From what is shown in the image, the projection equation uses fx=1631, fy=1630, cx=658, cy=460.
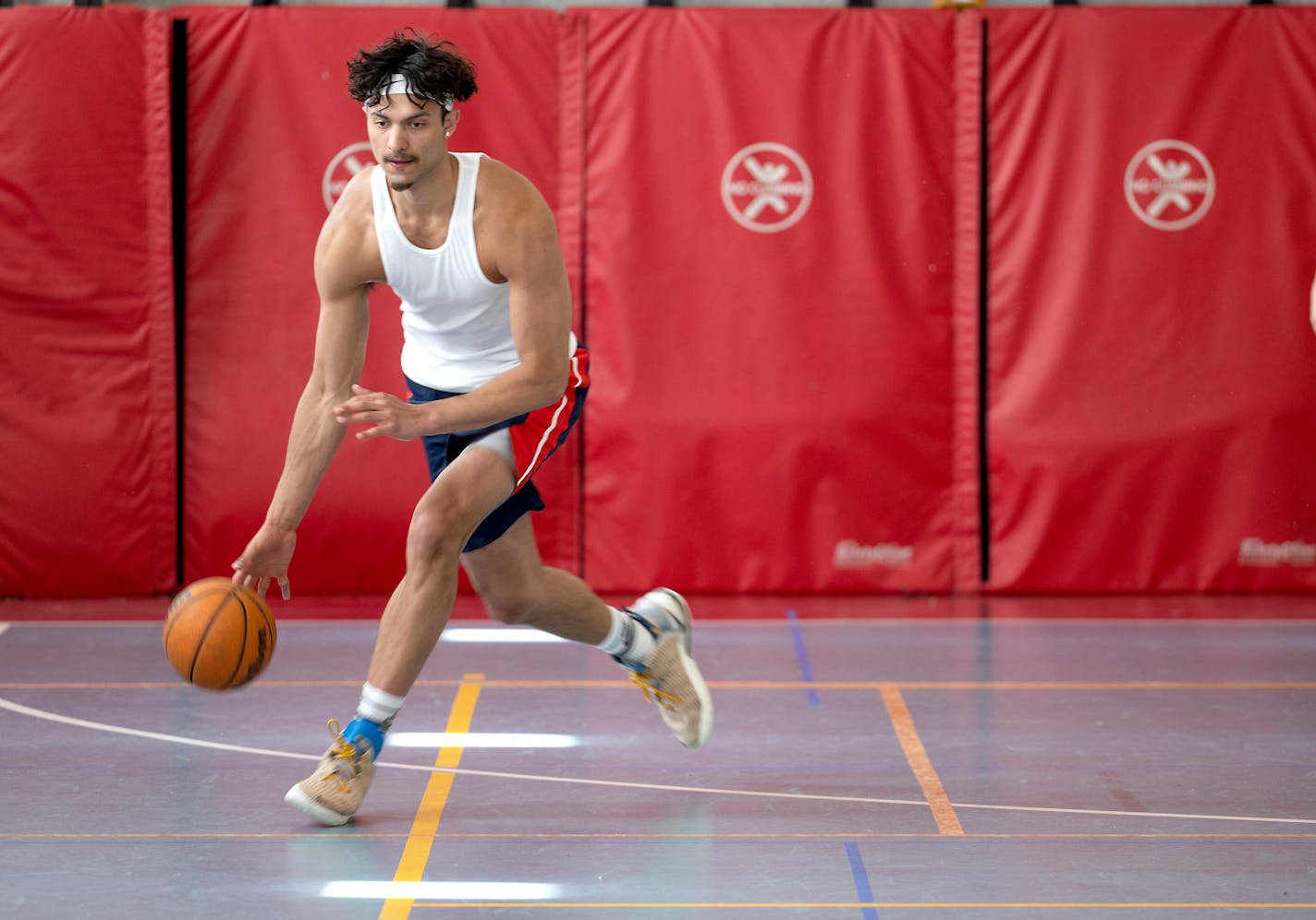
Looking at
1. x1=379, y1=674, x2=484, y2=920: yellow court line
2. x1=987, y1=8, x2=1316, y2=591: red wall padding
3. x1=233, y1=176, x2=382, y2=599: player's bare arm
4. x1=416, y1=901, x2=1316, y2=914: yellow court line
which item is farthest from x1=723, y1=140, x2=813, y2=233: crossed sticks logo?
x1=416, y1=901, x2=1316, y2=914: yellow court line

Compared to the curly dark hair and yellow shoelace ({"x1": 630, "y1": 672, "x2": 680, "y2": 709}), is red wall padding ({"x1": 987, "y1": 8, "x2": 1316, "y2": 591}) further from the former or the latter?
the curly dark hair

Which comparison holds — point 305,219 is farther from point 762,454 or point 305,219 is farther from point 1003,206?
point 1003,206

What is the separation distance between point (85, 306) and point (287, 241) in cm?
91

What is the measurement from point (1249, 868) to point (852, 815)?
93 centimetres

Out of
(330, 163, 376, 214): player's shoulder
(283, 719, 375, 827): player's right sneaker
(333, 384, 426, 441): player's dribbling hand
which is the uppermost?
(330, 163, 376, 214): player's shoulder

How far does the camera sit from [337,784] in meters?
3.89

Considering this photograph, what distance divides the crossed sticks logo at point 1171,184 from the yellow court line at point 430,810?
3770 mm

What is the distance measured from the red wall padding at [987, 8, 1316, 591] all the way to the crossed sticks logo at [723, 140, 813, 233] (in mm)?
874

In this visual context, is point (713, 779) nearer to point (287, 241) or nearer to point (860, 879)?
point (860, 879)

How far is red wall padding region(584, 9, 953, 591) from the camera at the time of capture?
7176 mm

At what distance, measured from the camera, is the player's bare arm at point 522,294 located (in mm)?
3805

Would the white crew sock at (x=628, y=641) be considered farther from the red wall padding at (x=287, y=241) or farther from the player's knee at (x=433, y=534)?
the red wall padding at (x=287, y=241)

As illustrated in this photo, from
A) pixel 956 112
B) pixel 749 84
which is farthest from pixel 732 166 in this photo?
pixel 956 112

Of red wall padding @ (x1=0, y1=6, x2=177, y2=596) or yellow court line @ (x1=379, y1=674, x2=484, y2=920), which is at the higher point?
red wall padding @ (x1=0, y1=6, x2=177, y2=596)
